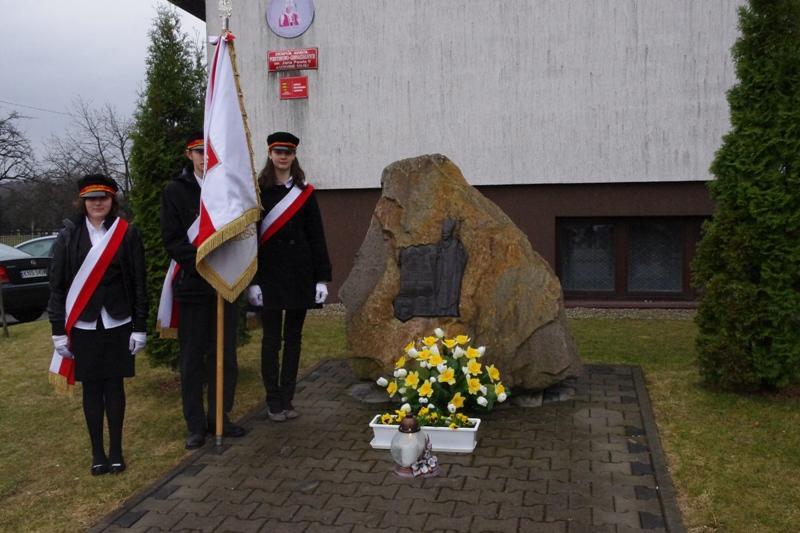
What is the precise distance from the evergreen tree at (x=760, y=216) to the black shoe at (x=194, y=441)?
13.2ft

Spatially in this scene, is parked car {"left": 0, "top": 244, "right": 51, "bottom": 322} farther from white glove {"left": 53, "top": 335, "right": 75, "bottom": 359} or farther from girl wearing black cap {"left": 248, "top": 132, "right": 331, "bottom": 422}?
white glove {"left": 53, "top": 335, "right": 75, "bottom": 359}

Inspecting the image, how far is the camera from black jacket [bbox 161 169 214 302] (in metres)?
4.99

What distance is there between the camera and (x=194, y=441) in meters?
5.14

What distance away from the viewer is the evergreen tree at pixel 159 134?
633 centimetres

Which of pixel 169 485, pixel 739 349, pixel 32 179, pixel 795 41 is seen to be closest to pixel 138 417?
pixel 169 485

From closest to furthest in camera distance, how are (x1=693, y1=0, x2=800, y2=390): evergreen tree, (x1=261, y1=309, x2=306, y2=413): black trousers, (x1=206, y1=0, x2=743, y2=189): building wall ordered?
1. (x1=261, y1=309, x2=306, y2=413): black trousers
2. (x1=693, y1=0, x2=800, y2=390): evergreen tree
3. (x1=206, y1=0, x2=743, y2=189): building wall

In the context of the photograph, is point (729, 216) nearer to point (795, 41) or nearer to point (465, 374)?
point (795, 41)

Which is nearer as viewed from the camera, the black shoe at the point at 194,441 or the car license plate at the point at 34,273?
the black shoe at the point at 194,441

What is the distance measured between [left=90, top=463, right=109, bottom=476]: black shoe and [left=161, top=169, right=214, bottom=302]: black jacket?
116 centimetres

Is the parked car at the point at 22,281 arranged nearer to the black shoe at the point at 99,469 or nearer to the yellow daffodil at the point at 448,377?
the black shoe at the point at 99,469

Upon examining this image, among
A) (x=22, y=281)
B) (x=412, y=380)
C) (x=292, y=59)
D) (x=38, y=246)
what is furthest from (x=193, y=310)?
(x=38, y=246)

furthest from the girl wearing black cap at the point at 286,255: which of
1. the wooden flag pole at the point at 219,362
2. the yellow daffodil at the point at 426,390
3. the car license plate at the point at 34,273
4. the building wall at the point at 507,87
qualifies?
the car license plate at the point at 34,273

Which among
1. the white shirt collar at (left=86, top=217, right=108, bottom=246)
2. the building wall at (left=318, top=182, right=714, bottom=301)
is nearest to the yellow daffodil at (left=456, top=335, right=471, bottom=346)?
the white shirt collar at (left=86, top=217, right=108, bottom=246)

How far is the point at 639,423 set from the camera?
17.8 feet
